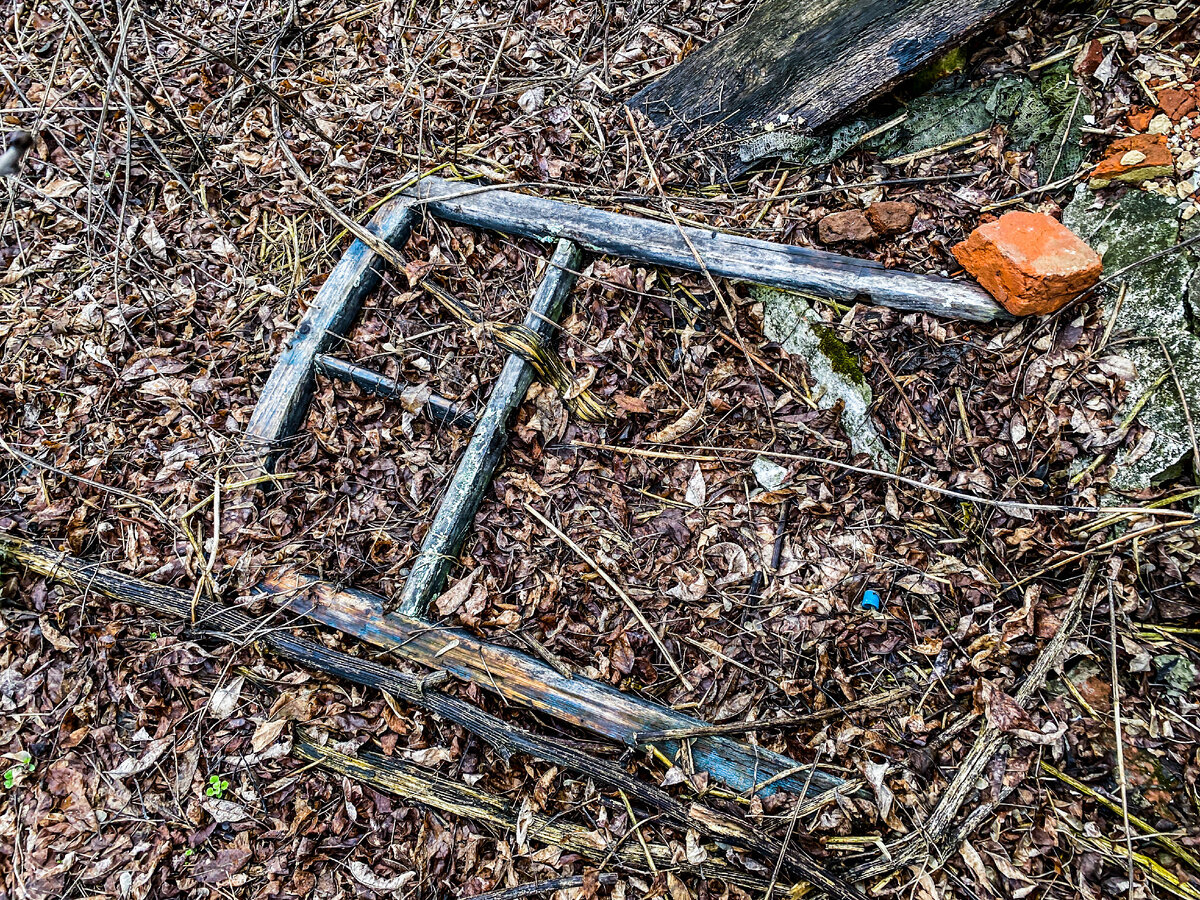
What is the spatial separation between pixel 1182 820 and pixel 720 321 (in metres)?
2.28

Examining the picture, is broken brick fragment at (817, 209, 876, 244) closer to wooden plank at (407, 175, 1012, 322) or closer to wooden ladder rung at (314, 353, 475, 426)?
wooden plank at (407, 175, 1012, 322)

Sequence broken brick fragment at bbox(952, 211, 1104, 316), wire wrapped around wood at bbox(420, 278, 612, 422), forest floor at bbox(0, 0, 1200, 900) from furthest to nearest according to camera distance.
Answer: wire wrapped around wood at bbox(420, 278, 612, 422) → broken brick fragment at bbox(952, 211, 1104, 316) → forest floor at bbox(0, 0, 1200, 900)

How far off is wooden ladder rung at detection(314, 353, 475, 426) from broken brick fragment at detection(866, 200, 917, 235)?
1900 millimetres

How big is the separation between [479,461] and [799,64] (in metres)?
2.32

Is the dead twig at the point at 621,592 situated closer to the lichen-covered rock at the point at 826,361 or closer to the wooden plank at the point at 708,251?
the lichen-covered rock at the point at 826,361

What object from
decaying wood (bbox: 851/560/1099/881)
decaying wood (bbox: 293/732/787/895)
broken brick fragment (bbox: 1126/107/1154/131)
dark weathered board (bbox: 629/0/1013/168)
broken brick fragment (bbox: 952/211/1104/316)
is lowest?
decaying wood (bbox: 851/560/1099/881)

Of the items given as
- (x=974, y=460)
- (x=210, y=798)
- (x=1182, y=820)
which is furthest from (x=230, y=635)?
(x=1182, y=820)

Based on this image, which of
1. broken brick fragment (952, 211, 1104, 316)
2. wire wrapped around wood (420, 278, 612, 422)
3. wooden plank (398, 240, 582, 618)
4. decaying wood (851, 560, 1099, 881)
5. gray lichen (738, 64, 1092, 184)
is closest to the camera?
decaying wood (851, 560, 1099, 881)

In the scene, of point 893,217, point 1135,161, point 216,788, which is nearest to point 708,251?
point 893,217

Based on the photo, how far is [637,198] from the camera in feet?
9.79

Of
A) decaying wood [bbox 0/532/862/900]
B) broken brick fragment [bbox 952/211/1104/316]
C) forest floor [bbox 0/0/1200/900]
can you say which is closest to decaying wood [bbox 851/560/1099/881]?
forest floor [bbox 0/0/1200/900]

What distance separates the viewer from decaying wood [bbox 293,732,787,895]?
2146mm

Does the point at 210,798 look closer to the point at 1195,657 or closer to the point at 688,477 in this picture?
the point at 688,477

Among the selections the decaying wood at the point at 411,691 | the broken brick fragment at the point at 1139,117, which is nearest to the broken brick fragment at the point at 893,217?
the broken brick fragment at the point at 1139,117
